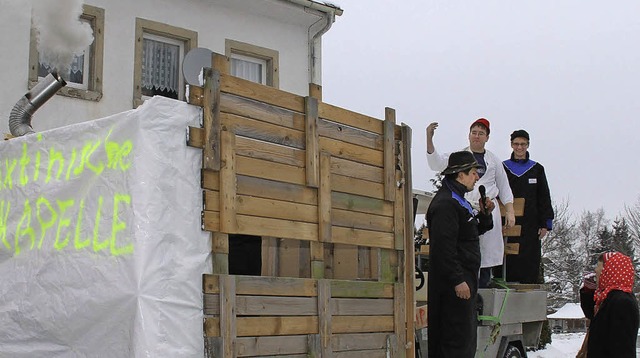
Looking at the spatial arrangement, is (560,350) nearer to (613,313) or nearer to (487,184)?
(487,184)

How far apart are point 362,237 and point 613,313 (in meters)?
2.58

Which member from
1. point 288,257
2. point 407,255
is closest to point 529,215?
point 407,255

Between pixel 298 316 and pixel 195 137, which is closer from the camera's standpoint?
pixel 195 137

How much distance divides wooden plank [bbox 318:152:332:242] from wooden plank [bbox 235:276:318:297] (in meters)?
0.33

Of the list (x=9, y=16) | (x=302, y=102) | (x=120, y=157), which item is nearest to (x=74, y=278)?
(x=120, y=157)

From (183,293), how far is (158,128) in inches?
37.8

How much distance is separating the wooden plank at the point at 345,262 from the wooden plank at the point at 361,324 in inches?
12.7

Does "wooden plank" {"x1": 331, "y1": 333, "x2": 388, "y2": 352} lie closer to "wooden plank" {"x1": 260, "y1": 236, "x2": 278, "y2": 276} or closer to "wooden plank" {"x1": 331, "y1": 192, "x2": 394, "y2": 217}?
"wooden plank" {"x1": 260, "y1": 236, "x2": 278, "y2": 276}

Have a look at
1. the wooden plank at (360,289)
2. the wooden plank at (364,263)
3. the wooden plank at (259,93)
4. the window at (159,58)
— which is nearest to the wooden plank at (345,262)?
the wooden plank at (364,263)

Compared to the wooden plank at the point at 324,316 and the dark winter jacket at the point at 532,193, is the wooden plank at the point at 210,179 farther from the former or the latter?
the dark winter jacket at the point at 532,193

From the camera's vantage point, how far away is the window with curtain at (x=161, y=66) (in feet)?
40.2

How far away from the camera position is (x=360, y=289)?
5613 mm

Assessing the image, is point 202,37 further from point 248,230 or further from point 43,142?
point 248,230

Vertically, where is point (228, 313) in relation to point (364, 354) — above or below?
above
